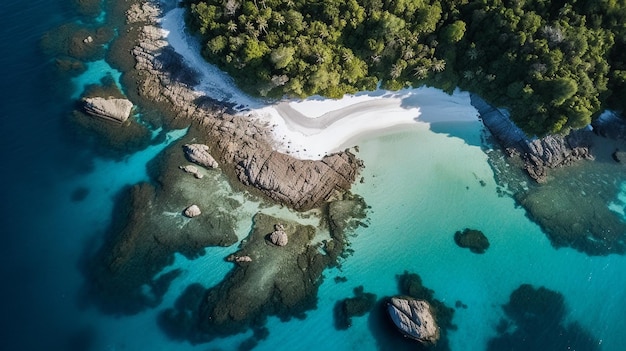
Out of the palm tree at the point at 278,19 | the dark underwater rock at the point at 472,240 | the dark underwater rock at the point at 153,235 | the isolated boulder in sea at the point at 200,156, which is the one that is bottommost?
the dark underwater rock at the point at 153,235

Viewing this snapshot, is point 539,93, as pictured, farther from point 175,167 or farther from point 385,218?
point 175,167

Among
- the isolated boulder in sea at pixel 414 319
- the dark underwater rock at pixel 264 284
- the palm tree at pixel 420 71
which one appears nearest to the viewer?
the isolated boulder in sea at pixel 414 319

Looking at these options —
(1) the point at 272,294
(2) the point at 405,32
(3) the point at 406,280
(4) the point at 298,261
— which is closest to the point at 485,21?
(2) the point at 405,32

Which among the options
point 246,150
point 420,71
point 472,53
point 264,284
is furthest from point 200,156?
point 472,53

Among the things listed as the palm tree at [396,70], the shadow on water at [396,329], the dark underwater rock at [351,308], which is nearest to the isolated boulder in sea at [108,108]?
the palm tree at [396,70]

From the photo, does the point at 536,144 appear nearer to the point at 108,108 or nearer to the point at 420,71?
the point at 420,71

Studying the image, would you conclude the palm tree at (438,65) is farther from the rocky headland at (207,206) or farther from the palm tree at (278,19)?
the palm tree at (278,19)
